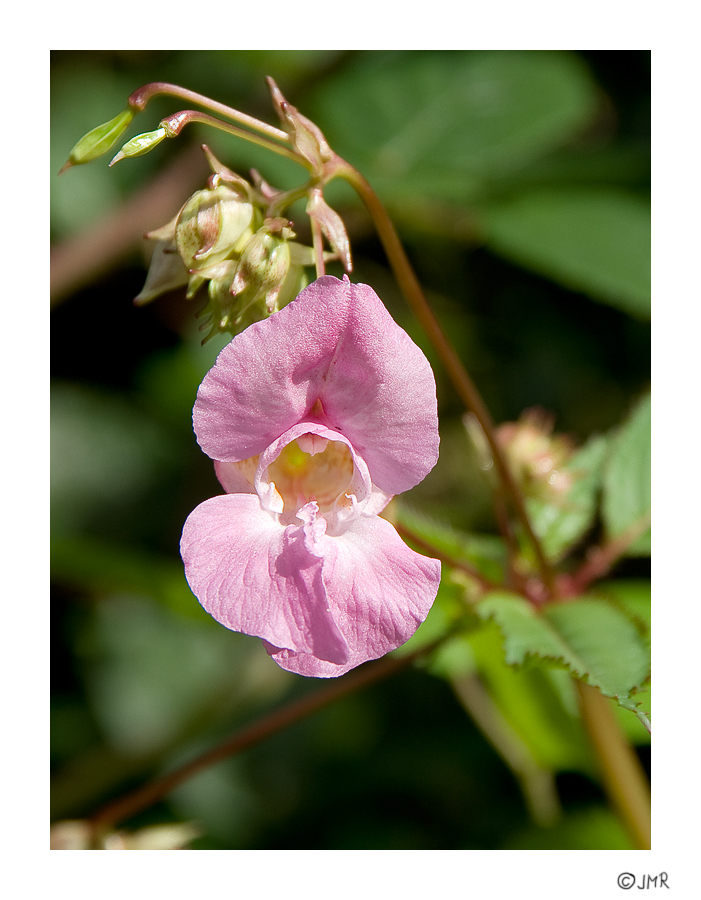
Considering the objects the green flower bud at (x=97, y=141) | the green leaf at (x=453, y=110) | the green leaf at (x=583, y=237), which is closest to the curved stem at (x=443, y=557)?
the green flower bud at (x=97, y=141)

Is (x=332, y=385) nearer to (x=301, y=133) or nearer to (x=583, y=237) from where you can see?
(x=301, y=133)

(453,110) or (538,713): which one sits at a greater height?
(453,110)

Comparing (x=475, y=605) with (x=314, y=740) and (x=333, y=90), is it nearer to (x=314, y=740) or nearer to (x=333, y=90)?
(x=314, y=740)

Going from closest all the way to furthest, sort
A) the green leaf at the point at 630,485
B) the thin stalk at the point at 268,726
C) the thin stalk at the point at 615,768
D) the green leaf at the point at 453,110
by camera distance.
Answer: the thin stalk at the point at 268,726
the thin stalk at the point at 615,768
the green leaf at the point at 630,485
the green leaf at the point at 453,110

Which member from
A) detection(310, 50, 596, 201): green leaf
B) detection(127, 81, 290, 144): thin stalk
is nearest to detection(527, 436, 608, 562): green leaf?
detection(127, 81, 290, 144): thin stalk

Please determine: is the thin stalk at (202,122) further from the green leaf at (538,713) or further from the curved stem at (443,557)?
the green leaf at (538,713)

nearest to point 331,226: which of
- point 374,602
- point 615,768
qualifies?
point 374,602
